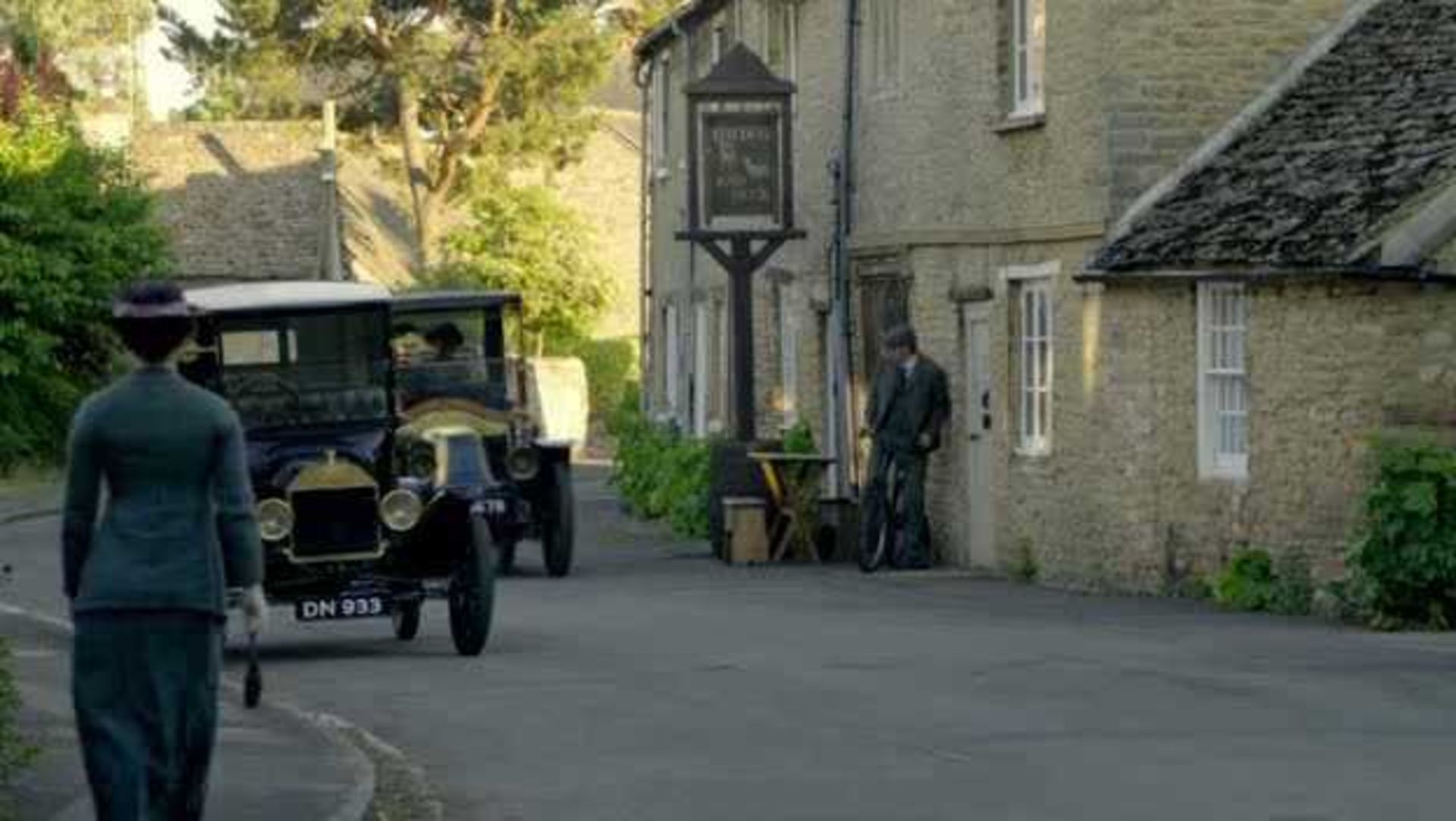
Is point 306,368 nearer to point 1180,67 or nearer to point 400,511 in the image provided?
point 400,511

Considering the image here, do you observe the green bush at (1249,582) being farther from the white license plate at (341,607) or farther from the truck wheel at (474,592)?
the white license plate at (341,607)

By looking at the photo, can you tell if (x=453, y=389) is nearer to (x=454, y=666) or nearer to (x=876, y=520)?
(x=876, y=520)

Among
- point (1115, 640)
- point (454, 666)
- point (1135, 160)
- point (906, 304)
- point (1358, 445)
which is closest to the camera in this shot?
point (454, 666)

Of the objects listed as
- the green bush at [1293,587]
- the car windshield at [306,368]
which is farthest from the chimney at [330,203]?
the car windshield at [306,368]

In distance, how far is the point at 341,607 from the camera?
2075 centimetres

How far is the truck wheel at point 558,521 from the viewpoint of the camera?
1202 inches

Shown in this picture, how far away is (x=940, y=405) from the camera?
31.4 m

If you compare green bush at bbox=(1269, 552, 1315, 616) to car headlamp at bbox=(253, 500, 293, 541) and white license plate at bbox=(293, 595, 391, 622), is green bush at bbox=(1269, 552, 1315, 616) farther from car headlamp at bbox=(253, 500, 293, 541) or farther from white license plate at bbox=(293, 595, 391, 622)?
car headlamp at bbox=(253, 500, 293, 541)

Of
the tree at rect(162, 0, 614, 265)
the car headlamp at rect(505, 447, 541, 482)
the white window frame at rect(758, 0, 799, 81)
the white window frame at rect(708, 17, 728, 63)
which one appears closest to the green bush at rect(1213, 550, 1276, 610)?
the car headlamp at rect(505, 447, 541, 482)

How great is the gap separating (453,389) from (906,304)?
5.69m

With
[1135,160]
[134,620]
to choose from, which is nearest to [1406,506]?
[1135,160]

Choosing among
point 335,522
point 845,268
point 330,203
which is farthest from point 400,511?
point 330,203

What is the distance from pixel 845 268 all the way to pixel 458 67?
41046mm

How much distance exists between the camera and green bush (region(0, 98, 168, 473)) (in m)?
53.9
